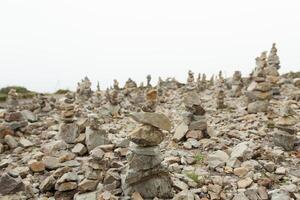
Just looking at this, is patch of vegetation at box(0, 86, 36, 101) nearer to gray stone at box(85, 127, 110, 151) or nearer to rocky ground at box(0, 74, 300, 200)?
rocky ground at box(0, 74, 300, 200)

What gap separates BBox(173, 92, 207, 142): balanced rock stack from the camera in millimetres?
14391

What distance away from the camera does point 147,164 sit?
853cm

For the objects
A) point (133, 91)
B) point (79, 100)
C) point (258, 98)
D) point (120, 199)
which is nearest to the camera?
point (120, 199)

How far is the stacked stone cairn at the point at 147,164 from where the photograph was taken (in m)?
8.48

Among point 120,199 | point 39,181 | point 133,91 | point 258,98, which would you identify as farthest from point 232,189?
point 133,91

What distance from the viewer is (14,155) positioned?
1424 cm

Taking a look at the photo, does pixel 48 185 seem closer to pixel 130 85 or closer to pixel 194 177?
pixel 194 177

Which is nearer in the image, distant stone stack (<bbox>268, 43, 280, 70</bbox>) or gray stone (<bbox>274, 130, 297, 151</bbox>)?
gray stone (<bbox>274, 130, 297, 151</bbox>)

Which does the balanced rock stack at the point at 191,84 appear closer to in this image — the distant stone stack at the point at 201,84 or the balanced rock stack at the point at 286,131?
the balanced rock stack at the point at 286,131

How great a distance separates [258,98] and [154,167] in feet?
40.8

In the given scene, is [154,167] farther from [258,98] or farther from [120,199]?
[258,98]

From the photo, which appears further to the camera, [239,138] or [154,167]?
[239,138]

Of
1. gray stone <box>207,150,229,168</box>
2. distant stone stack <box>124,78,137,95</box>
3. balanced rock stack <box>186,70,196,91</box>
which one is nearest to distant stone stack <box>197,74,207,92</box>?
distant stone stack <box>124,78,137,95</box>

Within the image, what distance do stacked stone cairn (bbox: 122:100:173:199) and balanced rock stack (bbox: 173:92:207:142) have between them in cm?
563
